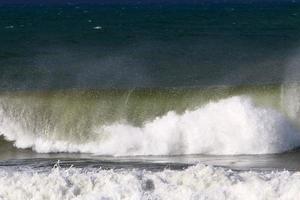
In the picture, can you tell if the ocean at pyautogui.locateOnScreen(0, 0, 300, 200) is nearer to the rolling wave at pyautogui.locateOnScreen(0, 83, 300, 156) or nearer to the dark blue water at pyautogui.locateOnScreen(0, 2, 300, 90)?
the rolling wave at pyautogui.locateOnScreen(0, 83, 300, 156)

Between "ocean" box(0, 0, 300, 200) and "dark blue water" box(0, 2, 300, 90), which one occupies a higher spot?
"dark blue water" box(0, 2, 300, 90)

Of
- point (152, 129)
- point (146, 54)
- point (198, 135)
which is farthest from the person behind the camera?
point (146, 54)

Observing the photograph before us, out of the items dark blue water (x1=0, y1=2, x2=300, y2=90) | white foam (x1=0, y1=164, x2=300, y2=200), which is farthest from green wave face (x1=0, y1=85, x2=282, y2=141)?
dark blue water (x1=0, y1=2, x2=300, y2=90)

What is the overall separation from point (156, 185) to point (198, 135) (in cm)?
559

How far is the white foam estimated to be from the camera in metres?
11.7

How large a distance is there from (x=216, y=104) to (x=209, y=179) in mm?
6701

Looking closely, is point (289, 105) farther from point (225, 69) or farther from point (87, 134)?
point (225, 69)

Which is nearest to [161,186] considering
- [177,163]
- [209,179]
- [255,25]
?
[209,179]

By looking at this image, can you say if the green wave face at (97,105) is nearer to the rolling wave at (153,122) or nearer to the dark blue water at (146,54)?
the rolling wave at (153,122)

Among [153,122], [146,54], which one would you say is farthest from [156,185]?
[146,54]

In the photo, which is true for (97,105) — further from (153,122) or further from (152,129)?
(152,129)

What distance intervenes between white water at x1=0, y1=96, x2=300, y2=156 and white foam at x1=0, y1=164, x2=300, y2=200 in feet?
15.5

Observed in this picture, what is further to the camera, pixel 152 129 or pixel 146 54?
pixel 146 54

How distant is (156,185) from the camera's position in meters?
12.0
